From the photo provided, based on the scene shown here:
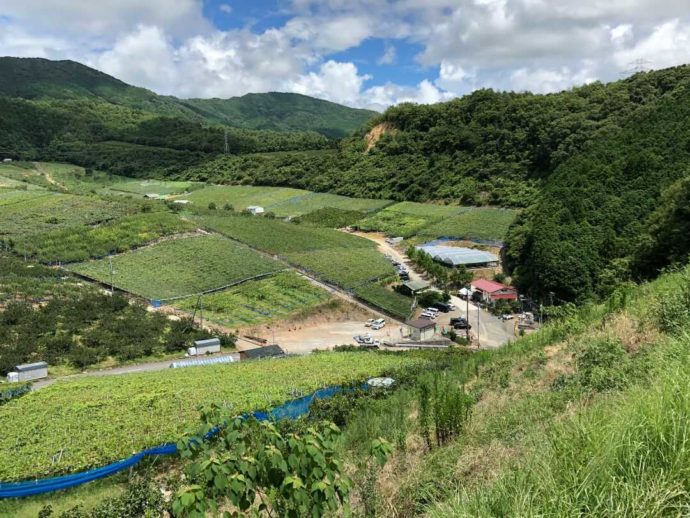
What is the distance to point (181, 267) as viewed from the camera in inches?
1722

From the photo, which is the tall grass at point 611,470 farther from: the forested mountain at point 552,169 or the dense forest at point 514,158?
the dense forest at point 514,158

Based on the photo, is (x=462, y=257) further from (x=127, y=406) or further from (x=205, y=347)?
(x=127, y=406)

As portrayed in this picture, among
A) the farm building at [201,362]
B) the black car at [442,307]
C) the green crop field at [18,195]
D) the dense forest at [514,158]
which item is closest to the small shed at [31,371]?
the farm building at [201,362]

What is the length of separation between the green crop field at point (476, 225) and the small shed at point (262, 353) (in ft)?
109

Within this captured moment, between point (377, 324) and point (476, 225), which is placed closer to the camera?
point (377, 324)

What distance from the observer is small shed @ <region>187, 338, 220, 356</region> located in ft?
101

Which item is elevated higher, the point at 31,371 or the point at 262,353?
the point at 31,371

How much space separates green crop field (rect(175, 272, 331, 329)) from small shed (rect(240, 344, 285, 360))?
16.0ft

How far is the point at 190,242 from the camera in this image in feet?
160

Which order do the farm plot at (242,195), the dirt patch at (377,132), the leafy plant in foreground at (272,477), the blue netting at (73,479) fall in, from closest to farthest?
the leafy plant in foreground at (272,477)
the blue netting at (73,479)
the farm plot at (242,195)
the dirt patch at (377,132)

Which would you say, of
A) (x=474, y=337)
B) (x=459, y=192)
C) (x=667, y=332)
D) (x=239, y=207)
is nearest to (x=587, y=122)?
(x=459, y=192)

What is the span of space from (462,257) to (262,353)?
27.6m

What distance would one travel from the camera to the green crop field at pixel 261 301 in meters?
37.5

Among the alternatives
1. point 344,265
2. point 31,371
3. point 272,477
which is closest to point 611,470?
point 272,477
